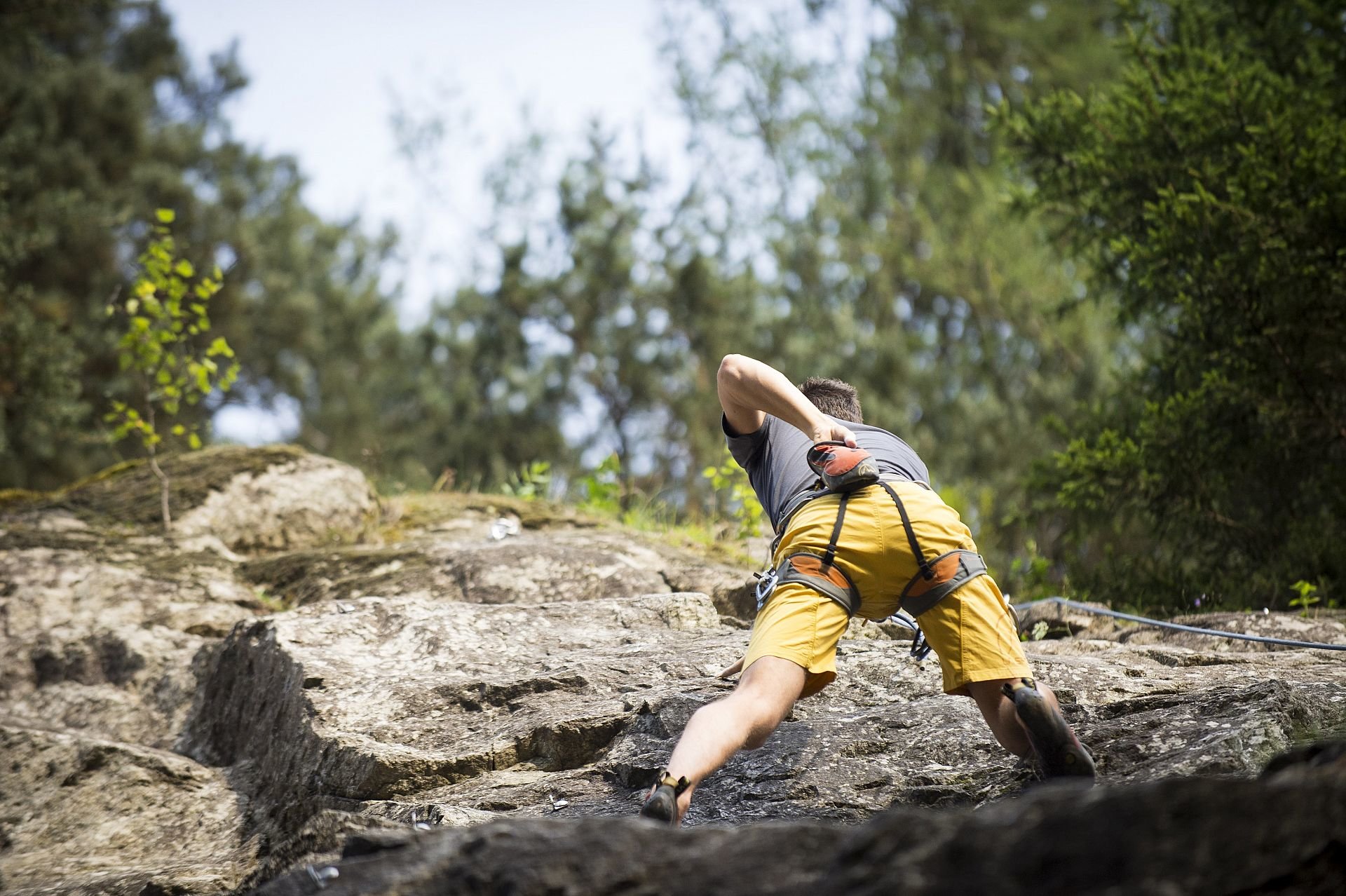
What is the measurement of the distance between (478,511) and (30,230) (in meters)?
7.13

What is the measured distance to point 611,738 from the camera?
3965 mm

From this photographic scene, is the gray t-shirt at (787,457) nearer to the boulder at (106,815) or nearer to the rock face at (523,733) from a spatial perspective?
the rock face at (523,733)

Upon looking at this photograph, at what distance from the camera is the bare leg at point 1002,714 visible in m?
3.18

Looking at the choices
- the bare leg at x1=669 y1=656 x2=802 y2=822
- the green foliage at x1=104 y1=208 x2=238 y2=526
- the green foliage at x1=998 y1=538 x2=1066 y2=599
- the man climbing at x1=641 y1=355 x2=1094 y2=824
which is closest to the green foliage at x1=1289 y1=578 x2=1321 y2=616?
the green foliage at x1=998 y1=538 x2=1066 y2=599

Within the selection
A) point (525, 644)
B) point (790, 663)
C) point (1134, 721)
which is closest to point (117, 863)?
point (525, 644)

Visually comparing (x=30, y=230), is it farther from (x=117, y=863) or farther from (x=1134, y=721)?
(x=1134, y=721)

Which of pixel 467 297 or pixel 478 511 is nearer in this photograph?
pixel 478 511

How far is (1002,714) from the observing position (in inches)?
126

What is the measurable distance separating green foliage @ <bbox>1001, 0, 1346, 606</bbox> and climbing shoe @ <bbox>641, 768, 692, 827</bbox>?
5.22 m

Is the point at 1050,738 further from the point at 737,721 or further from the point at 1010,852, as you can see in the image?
the point at 1010,852

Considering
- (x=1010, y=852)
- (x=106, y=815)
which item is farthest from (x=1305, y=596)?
(x=106, y=815)

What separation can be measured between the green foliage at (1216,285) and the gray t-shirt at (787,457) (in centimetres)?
403

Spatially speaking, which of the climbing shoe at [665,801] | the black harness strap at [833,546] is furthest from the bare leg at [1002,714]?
the climbing shoe at [665,801]

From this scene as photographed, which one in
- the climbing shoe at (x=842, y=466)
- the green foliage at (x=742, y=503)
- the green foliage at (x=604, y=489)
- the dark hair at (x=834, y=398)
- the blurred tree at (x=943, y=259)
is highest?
the blurred tree at (x=943, y=259)
